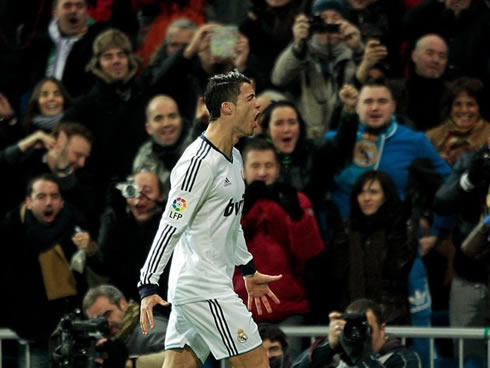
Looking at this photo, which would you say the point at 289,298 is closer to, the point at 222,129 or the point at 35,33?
the point at 222,129

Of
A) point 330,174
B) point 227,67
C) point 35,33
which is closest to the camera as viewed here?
point 330,174

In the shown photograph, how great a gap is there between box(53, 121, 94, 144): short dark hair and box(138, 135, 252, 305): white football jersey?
347cm

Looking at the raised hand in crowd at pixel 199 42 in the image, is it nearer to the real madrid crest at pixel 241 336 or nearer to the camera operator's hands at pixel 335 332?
the camera operator's hands at pixel 335 332

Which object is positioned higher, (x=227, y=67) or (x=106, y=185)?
(x=227, y=67)

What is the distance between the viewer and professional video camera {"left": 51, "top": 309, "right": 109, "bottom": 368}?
8375 mm

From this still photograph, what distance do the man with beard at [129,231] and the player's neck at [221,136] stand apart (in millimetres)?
2457

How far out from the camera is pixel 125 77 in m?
11.4

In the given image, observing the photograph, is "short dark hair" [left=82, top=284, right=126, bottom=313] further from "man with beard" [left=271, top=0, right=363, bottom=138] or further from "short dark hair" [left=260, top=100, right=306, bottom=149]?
"man with beard" [left=271, top=0, right=363, bottom=138]

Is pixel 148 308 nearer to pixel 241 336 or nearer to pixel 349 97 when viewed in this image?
pixel 241 336

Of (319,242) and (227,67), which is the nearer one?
(319,242)

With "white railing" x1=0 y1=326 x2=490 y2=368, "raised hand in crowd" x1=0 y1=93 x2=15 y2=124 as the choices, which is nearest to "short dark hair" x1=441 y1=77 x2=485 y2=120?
"white railing" x1=0 y1=326 x2=490 y2=368

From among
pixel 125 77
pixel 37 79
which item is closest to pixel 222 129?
pixel 125 77

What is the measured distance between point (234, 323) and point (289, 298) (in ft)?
6.65

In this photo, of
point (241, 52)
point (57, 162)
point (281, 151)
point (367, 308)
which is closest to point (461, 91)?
point (281, 151)
